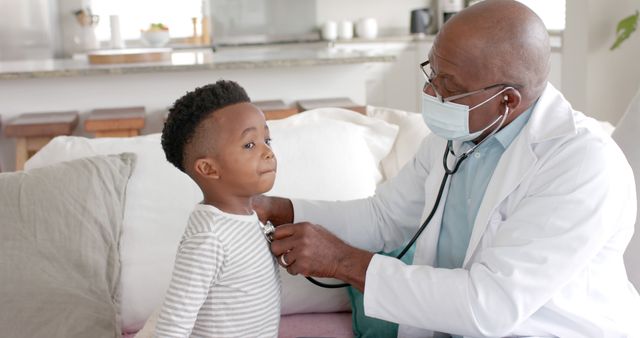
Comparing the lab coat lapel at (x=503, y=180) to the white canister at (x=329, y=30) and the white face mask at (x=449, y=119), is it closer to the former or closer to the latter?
the white face mask at (x=449, y=119)

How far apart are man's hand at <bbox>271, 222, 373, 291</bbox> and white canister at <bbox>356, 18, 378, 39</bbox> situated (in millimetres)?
5237

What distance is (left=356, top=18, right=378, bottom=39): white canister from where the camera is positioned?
659cm

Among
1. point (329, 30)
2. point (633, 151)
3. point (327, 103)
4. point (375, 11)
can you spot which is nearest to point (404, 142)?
point (633, 151)

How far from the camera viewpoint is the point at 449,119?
1.52 m

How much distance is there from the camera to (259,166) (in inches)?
53.1

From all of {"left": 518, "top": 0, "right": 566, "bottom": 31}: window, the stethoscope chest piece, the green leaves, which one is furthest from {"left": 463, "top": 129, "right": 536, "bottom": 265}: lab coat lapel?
{"left": 518, "top": 0, "right": 566, "bottom": 31}: window

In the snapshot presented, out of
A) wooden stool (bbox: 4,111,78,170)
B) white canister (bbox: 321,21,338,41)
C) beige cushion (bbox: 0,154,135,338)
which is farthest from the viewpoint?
white canister (bbox: 321,21,338,41)

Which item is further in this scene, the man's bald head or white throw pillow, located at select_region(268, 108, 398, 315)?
white throw pillow, located at select_region(268, 108, 398, 315)

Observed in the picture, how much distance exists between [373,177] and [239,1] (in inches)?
184

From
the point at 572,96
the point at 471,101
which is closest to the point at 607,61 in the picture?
the point at 572,96

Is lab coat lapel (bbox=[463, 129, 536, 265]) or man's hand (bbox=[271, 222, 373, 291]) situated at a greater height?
lab coat lapel (bbox=[463, 129, 536, 265])

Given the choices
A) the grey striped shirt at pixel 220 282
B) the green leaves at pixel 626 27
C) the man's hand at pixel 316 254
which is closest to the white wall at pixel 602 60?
the green leaves at pixel 626 27

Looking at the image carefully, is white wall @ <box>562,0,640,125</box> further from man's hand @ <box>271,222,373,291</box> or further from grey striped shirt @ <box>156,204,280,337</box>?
grey striped shirt @ <box>156,204,280,337</box>

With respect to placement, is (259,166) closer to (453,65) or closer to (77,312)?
(453,65)
